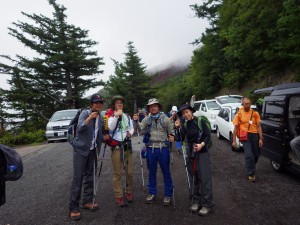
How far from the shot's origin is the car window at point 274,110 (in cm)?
602

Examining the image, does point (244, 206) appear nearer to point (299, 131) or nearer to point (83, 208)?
point (299, 131)

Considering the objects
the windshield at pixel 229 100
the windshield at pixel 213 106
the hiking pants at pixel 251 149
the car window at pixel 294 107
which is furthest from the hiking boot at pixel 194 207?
the windshield at pixel 229 100

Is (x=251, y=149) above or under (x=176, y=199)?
above

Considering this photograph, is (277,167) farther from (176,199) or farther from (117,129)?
(117,129)

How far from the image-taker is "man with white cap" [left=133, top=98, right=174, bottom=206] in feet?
15.3

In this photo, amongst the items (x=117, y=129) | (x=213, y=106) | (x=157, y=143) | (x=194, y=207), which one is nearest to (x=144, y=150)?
(x=157, y=143)

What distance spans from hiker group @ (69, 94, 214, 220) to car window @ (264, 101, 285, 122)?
106 inches

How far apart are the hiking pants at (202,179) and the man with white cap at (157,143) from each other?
43cm

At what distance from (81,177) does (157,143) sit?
1.46 metres

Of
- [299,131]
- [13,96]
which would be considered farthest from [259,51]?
[13,96]

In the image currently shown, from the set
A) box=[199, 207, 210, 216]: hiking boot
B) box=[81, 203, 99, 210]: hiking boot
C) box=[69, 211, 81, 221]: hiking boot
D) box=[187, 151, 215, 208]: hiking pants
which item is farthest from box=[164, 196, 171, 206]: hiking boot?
box=[69, 211, 81, 221]: hiking boot

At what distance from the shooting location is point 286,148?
19.1 ft

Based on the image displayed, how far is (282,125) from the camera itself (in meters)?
5.86

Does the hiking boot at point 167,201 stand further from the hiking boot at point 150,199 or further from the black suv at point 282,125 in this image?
the black suv at point 282,125
